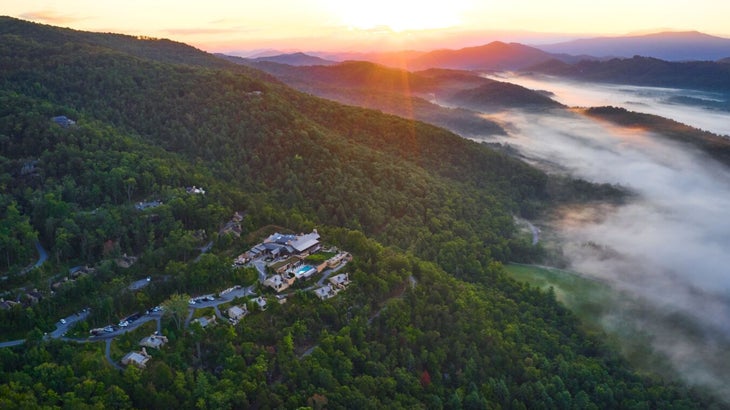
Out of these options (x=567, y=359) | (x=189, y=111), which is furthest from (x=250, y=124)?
(x=567, y=359)

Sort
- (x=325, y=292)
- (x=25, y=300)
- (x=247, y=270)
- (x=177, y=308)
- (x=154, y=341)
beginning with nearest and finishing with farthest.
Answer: (x=154, y=341), (x=177, y=308), (x=25, y=300), (x=325, y=292), (x=247, y=270)

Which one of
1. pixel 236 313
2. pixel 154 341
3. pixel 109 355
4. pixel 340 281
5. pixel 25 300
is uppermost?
pixel 340 281

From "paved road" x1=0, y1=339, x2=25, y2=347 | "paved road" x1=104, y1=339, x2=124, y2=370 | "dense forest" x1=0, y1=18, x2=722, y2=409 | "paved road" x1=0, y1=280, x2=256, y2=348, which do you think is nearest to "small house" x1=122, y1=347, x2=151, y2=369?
"paved road" x1=104, y1=339, x2=124, y2=370

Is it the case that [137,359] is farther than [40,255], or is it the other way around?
[40,255]

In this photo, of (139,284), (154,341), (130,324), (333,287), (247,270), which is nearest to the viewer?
(154,341)

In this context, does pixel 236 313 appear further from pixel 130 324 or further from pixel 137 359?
pixel 137 359

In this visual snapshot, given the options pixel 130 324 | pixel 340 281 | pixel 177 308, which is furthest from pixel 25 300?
pixel 340 281

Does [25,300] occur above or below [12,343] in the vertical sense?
above

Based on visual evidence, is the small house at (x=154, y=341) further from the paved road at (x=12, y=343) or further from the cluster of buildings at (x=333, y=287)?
the cluster of buildings at (x=333, y=287)

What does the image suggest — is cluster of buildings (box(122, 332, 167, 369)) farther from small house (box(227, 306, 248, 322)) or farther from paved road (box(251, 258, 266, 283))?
paved road (box(251, 258, 266, 283))
